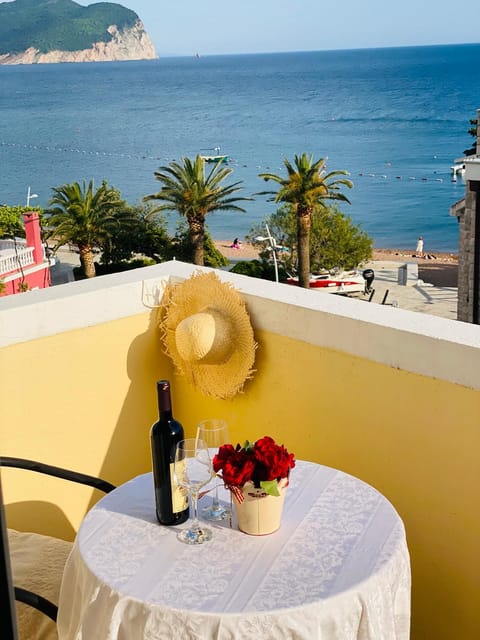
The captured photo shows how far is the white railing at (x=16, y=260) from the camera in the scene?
27562 mm

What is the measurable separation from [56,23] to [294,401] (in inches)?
4839

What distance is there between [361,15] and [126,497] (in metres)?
127

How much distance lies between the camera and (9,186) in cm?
6050

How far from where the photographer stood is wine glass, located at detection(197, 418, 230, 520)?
71.0 inches

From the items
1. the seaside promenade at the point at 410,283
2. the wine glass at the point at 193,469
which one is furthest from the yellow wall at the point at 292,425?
the seaside promenade at the point at 410,283

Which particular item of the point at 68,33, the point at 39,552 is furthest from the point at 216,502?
the point at 68,33

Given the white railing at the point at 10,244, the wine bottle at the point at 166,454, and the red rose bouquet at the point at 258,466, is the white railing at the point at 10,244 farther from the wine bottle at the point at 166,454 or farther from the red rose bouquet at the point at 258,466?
the red rose bouquet at the point at 258,466

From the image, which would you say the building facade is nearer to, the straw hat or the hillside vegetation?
the straw hat

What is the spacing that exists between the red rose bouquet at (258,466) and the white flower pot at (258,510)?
18 millimetres

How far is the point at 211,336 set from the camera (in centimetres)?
262

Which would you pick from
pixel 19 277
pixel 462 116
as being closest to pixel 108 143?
pixel 462 116

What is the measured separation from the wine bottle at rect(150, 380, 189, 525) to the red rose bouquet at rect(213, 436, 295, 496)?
0.13 meters

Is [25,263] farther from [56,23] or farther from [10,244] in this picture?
[56,23]

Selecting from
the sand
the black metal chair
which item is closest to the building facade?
the sand
